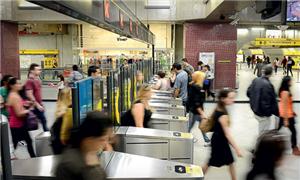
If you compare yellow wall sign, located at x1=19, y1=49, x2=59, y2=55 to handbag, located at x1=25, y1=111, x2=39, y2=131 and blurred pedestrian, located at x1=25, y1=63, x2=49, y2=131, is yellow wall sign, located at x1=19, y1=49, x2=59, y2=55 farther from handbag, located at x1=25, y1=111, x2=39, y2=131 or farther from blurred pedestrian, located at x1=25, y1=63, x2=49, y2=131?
handbag, located at x1=25, y1=111, x2=39, y2=131

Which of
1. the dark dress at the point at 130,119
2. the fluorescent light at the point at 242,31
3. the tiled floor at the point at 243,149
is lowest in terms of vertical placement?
the tiled floor at the point at 243,149

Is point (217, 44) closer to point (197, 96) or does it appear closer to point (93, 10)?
point (197, 96)

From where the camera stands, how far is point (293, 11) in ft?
18.5

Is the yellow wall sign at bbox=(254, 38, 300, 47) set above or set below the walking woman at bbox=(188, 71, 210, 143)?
above

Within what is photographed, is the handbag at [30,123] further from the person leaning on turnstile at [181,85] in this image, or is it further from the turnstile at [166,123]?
the person leaning on turnstile at [181,85]

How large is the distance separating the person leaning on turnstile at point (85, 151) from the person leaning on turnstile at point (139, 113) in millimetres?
2694

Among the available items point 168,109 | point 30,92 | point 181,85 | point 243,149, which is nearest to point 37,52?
point 181,85

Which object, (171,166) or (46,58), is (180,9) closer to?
(46,58)

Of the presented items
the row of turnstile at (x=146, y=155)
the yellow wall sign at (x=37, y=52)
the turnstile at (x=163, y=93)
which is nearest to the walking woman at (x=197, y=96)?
the row of turnstile at (x=146, y=155)

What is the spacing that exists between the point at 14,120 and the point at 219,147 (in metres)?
2.91

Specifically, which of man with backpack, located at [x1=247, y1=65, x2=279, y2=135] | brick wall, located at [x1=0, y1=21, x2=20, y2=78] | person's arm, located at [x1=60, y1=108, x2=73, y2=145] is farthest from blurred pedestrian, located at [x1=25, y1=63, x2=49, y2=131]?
brick wall, located at [x1=0, y1=21, x2=20, y2=78]

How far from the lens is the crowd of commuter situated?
2055mm

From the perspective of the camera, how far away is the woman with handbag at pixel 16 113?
5.12 metres

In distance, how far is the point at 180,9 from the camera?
15062 mm
